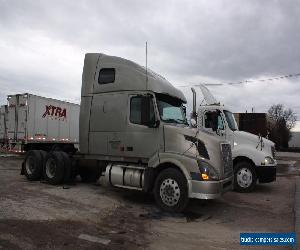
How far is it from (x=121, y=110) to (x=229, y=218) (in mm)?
3729

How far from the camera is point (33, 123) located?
63.8 ft

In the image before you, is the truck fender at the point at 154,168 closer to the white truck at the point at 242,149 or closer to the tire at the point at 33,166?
the white truck at the point at 242,149

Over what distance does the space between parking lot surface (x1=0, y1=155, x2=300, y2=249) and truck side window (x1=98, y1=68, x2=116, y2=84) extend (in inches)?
117

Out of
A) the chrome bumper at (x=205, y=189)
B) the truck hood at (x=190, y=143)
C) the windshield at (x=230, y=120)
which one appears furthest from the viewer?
the windshield at (x=230, y=120)

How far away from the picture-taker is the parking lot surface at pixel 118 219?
6750mm

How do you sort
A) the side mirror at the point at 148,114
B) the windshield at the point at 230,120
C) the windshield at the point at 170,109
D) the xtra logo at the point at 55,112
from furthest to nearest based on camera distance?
the xtra logo at the point at 55,112 → the windshield at the point at 230,120 → the windshield at the point at 170,109 → the side mirror at the point at 148,114

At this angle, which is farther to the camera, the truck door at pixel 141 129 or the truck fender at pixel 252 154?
the truck fender at pixel 252 154

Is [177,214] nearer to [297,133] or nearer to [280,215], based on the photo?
[280,215]

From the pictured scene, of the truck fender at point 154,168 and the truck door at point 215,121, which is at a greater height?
the truck door at point 215,121

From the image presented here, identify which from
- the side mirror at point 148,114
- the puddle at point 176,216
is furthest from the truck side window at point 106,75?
the puddle at point 176,216

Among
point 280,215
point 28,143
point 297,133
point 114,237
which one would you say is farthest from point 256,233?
point 297,133

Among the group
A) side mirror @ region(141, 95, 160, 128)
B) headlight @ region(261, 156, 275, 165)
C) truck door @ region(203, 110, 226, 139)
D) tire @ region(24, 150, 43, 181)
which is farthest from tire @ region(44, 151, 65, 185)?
headlight @ region(261, 156, 275, 165)

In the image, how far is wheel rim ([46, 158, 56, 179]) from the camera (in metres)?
12.1

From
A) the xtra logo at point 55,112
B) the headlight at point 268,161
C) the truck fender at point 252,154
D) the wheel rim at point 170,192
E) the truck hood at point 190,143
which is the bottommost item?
the wheel rim at point 170,192
